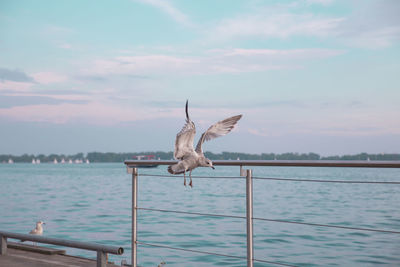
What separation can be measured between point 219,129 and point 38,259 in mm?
2321

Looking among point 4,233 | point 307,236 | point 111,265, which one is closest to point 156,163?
point 111,265

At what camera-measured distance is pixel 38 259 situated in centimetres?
436

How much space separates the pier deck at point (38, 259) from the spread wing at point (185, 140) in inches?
69.9

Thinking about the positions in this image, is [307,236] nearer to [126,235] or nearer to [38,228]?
[126,235]

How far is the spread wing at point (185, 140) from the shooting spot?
2.69 meters

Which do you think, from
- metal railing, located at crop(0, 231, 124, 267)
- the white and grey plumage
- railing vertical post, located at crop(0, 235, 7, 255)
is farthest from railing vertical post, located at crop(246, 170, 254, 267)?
railing vertical post, located at crop(0, 235, 7, 255)

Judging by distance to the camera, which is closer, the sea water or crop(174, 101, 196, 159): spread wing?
crop(174, 101, 196, 159): spread wing

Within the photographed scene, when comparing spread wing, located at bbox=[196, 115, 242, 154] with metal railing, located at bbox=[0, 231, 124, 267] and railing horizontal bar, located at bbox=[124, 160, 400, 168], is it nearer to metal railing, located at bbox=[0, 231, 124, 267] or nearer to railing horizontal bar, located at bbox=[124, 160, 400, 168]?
railing horizontal bar, located at bbox=[124, 160, 400, 168]

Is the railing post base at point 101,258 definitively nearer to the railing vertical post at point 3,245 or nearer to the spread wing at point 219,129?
the spread wing at point 219,129

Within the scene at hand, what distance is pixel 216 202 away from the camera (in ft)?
80.4

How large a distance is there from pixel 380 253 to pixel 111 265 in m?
8.89

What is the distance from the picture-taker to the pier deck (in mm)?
4156

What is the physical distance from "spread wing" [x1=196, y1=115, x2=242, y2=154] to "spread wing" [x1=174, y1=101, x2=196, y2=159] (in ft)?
0.43

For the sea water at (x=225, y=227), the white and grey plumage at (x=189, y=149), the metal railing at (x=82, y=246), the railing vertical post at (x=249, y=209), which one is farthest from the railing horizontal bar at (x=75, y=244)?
the sea water at (x=225, y=227)
